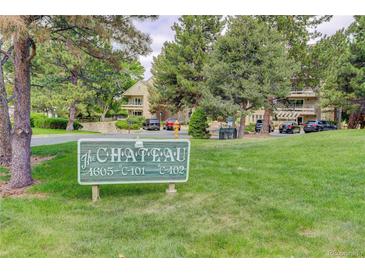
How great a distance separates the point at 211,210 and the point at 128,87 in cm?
4302

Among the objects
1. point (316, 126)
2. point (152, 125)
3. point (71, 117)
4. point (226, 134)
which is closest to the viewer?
point (226, 134)

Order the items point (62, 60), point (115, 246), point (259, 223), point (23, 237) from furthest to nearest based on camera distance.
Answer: point (62, 60), point (259, 223), point (23, 237), point (115, 246)

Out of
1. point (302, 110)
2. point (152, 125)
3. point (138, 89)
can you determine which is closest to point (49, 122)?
point (152, 125)

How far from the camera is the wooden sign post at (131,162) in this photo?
465 centimetres

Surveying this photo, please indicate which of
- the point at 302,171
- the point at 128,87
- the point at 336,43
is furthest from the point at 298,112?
the point at 302,171

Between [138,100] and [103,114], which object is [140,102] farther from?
[103,114]

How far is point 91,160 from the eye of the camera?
4648 millimetres

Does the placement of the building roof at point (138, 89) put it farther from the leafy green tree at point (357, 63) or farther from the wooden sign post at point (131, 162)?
the wooden sign post at point (131, 162)

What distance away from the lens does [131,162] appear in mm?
4832

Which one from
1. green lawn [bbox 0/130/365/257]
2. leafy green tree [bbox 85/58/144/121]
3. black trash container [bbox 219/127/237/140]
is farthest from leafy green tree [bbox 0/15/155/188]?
black trash container [bbox 219/127/237/140]

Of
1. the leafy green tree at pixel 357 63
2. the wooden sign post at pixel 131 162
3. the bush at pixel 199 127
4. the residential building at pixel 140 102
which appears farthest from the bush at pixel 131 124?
the wooden sign post at pixel 131 162

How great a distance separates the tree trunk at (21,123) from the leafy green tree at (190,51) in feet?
77.2

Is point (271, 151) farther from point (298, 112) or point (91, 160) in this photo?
point (298, 112)

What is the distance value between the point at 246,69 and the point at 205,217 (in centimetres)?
A: 1646
